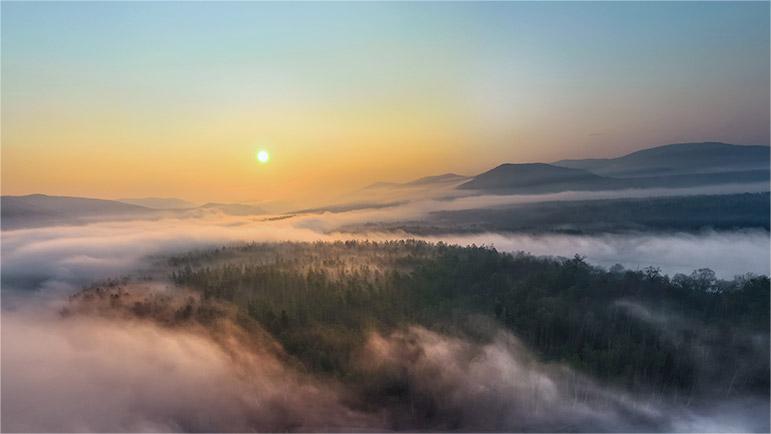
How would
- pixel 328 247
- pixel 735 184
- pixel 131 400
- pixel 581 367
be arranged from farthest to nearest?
1. pixel 735 184
2. pixel 581 367
3. pixel 328 247
4. pixel 131 400

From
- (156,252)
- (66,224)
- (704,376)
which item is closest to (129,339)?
(156,252)

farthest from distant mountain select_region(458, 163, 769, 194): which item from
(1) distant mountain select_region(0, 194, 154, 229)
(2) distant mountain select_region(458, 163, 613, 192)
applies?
(1) distant mountain select_region(0, 194, 154, 229)

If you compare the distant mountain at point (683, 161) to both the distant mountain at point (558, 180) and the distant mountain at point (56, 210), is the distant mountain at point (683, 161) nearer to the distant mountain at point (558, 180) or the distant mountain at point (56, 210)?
the distant mountain at point (558, 180)

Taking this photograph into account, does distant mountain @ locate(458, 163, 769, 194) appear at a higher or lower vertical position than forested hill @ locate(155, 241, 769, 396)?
higher

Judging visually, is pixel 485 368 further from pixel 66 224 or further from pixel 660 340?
pixel 66 224

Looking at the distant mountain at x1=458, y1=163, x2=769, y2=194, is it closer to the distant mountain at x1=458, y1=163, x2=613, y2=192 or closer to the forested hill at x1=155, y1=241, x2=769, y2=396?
the distant mountain at x1=458, y1=163, x2=613, y2=192

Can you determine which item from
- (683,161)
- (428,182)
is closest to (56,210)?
(428,182)

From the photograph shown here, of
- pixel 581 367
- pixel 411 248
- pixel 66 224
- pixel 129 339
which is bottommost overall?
pixel 581 367
